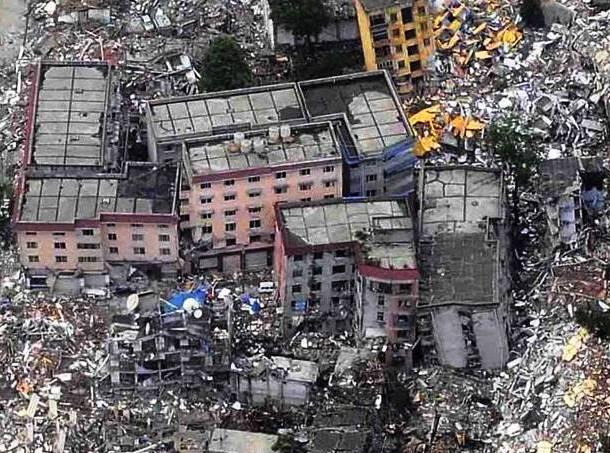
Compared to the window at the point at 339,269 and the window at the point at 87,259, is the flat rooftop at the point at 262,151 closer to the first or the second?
the window at the point at 339,269

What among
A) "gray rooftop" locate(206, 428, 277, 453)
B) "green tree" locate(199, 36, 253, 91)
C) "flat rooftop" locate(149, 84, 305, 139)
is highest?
"green tree" locate(199, 36, 253, 91)

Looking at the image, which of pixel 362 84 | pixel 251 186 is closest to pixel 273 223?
pixel 251 186

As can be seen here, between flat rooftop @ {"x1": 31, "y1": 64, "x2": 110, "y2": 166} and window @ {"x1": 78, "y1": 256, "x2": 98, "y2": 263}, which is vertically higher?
flat rooftop @ {"x1": 31, "y1": 64, "x2": 110, "y2": 166}

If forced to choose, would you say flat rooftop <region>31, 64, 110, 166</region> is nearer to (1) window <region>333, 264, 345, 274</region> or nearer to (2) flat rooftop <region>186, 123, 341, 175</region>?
(2) flat rooftop <region>186, 123, 341, 175</region>

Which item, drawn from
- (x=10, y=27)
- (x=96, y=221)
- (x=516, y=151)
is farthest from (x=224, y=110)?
(x=10, y=27)

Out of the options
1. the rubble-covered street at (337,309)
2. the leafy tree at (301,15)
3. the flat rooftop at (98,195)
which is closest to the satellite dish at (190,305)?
the rubble-covered street at (337,309)

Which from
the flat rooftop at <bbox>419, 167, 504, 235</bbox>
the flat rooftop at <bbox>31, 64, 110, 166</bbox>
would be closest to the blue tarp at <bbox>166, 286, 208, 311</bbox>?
the flat rooftop at <bbox>31, 64, 110, 166</bbox>

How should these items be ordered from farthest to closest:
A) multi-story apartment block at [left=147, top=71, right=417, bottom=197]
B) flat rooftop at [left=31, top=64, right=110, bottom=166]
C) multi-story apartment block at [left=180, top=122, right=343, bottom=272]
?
flat rooftop at [left=31, top=64, right=110, bottom=166] < multi-story apartment block at [left=147, top=71, right=417, bottom=197] < multi-story apartment block at [left=180, top=122, right=343, bottom=272]
